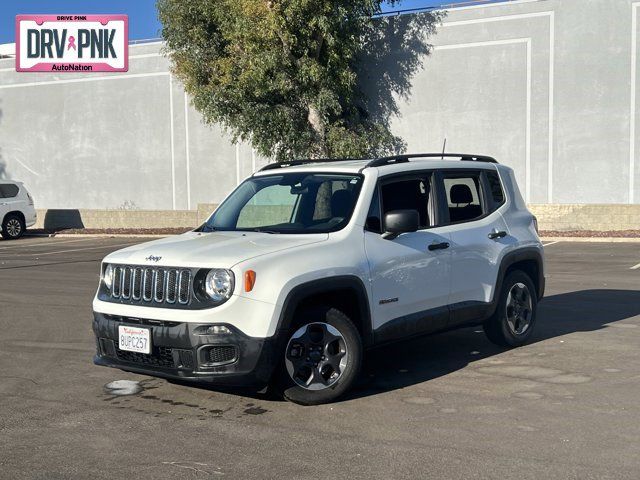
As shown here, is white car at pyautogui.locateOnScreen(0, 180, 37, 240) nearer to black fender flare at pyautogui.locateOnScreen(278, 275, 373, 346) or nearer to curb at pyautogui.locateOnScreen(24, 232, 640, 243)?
curb at pyautogui.locateOnScreen(24, 232, 640, 243)

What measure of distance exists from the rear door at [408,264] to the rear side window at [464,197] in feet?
0.93

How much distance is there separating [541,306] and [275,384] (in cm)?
573

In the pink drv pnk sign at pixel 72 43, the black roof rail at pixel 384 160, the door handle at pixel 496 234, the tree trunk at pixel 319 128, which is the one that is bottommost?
the door handle at pixel 496 234

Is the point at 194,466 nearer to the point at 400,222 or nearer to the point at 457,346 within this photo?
the point at 400,222

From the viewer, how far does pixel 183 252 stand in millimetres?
6188

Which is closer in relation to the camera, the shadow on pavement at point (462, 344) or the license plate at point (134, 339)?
the license plate at point (134, 339)

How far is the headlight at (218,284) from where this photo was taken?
230 inches

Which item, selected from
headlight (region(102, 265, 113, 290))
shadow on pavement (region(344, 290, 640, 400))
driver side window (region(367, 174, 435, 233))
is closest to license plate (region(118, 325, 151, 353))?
headlight (region(102, 265, 113, 290))

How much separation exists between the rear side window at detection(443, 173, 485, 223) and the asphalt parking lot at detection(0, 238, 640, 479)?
4.50 feet

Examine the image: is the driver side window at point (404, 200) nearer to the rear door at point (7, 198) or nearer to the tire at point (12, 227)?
the rear door at point (7, 198)

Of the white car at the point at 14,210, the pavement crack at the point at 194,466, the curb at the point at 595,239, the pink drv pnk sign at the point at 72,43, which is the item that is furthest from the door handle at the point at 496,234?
the pink drv pnk sign at the point at 72,43

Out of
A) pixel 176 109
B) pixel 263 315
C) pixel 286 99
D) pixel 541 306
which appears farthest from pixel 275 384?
pixel 176 109

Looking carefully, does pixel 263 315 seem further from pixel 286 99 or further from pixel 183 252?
pixel 286 99

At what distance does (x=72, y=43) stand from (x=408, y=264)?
28905mm
